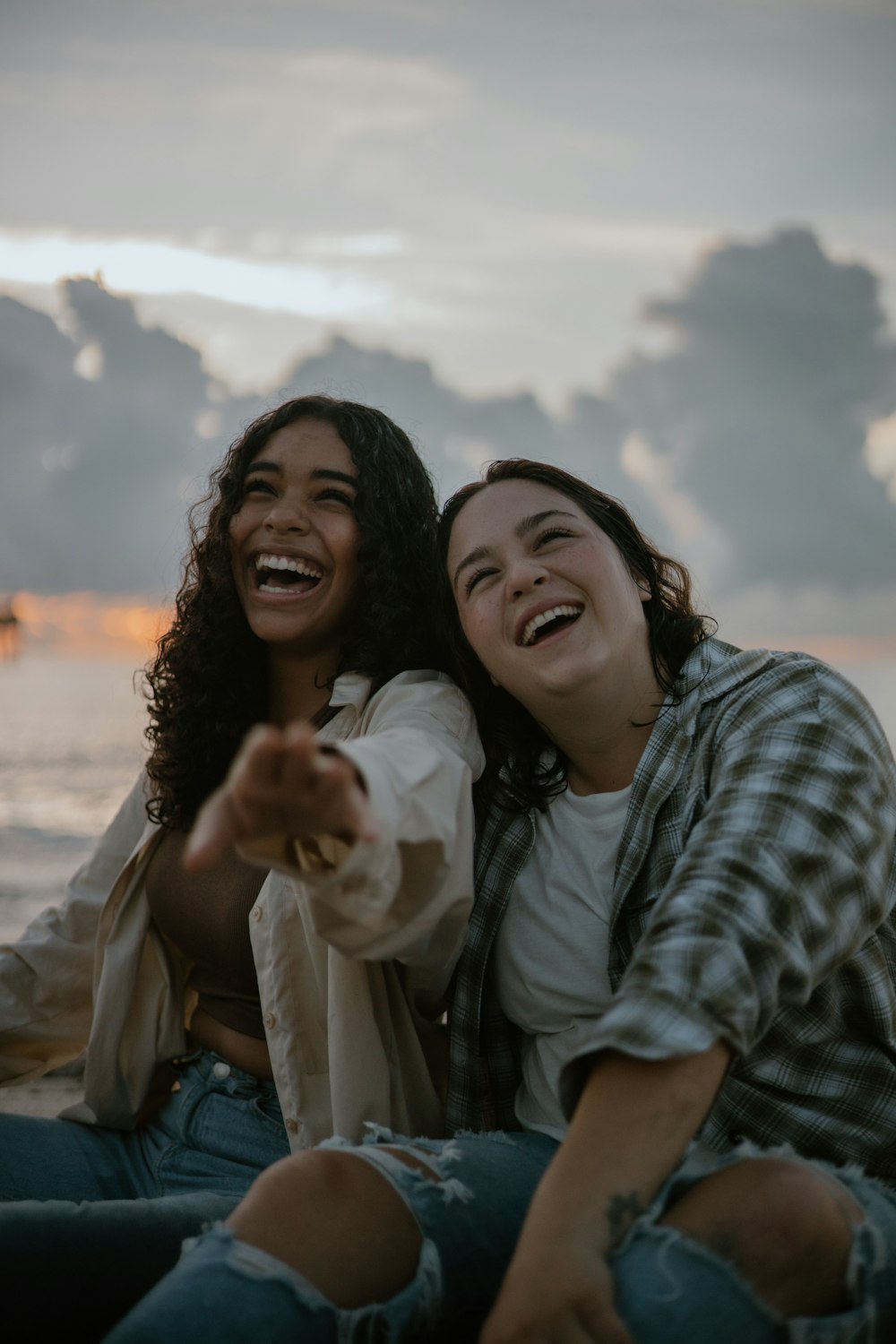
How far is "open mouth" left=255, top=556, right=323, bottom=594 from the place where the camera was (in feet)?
10.1

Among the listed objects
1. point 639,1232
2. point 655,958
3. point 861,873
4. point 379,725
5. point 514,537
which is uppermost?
point 514,537

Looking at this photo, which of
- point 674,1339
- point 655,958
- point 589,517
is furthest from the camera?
point 589,517

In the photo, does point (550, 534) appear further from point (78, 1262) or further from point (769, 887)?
point (78, 1262)

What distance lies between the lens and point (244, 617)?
3314 millimetres

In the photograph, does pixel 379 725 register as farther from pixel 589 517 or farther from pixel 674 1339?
pixel 674 1339

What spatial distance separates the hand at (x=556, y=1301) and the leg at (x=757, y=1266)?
4 centimetres

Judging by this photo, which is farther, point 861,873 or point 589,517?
point 589,517

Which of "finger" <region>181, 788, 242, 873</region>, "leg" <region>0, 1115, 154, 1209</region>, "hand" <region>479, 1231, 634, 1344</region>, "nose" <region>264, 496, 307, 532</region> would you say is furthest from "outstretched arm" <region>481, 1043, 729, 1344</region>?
"nose" <region>264, 496, 307, 532</region>

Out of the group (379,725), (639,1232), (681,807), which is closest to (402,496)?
(379,725)

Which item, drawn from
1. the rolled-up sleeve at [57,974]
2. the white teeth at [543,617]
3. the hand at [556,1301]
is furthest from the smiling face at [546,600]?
the rolled-up sleeve at [57,974]

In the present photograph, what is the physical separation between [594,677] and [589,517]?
533 mm

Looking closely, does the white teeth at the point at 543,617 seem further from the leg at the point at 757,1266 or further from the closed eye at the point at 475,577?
the leg at the point at 757,1266

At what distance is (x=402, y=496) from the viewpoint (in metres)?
3.22

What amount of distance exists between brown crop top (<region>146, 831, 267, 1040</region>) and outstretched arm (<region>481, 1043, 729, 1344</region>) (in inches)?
54.0
